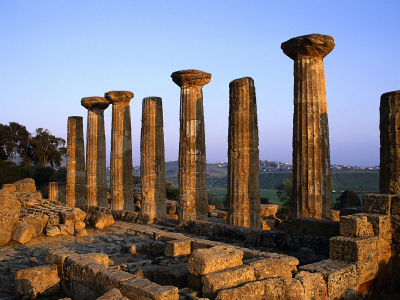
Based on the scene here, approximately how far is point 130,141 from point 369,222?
653 inches

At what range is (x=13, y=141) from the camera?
55.2m

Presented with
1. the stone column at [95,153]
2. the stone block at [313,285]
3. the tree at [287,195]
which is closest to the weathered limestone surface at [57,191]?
the stone column at [95,153]

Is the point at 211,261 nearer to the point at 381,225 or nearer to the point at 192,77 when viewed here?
the point at 381,225

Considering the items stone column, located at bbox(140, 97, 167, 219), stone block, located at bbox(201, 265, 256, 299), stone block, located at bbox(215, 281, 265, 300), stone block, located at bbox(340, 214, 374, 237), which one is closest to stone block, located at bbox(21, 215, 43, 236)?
stone column, located at bbox(140, 97, 167, 219)

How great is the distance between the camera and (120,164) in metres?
22.0

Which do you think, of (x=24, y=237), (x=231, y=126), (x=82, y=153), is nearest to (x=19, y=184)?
(x=82, y=153)

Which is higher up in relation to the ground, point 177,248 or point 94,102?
point 94,102

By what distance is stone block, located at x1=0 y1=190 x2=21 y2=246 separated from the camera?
37.3 ft

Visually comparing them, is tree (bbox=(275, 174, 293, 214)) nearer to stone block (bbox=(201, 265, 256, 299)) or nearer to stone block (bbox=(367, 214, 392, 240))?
stone block (bbox=(367, 214, 392, 240))

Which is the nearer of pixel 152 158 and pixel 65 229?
pixel 65 229

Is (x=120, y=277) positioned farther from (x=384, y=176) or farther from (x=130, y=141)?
(x=130, y=141)

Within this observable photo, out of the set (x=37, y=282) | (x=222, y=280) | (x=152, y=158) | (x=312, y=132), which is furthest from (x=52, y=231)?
(x=312, y=132)

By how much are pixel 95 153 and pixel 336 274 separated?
2024 cm

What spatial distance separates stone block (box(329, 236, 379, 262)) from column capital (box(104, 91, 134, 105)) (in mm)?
16481
